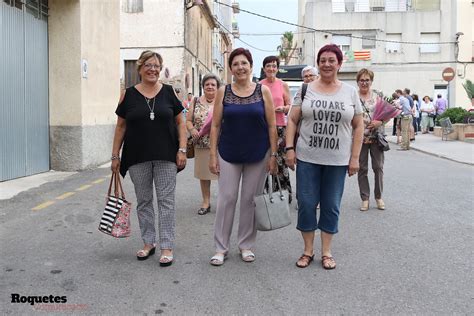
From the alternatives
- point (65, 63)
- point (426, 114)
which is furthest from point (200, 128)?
point (426, 114)

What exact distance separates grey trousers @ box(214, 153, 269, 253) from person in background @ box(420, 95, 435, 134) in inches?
803

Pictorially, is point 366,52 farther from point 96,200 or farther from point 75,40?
point 96,200

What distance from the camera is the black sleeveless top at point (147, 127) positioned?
4340mm

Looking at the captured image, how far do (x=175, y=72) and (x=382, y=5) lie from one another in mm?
20610

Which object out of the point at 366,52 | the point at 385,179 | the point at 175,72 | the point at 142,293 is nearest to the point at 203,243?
the point at 142,293

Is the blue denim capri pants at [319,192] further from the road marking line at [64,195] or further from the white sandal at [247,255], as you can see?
the road marking line at [64,195]

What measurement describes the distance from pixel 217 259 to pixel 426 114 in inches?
839

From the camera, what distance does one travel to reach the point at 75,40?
1002cm

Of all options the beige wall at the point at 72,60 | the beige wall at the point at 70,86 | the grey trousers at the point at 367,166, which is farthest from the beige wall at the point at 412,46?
the grey trousers at the point at 367,166

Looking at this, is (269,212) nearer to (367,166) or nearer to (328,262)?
(328,262)

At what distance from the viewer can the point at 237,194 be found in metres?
4.53

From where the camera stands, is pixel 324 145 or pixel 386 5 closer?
pixel 324 145

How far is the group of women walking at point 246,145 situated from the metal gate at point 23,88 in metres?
4.83

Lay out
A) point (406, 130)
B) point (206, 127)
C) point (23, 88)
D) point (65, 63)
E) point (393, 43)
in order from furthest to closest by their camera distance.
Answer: point (393, 43)
point (406, 130)
point (65, 63)
point (23, 88)
point (206, 127)
